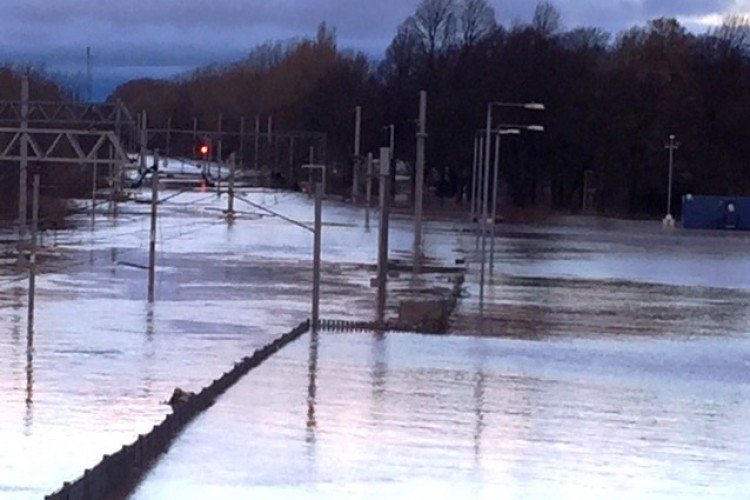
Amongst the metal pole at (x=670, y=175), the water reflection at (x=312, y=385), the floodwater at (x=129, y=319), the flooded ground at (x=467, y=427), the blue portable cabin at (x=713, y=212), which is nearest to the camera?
the flooded ground at (x=467, y=427)

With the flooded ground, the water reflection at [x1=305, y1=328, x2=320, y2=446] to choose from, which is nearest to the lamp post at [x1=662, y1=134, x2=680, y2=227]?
the flooded ground

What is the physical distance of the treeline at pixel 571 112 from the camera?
9906 cm

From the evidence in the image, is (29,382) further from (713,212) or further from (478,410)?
(713,212)

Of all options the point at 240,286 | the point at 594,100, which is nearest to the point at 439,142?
the point at 594,100

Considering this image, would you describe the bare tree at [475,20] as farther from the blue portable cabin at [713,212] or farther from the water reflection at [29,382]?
the water reflection at [29,382]

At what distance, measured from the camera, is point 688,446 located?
17938 mm

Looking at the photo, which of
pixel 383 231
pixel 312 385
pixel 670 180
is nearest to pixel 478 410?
pixel 312 385

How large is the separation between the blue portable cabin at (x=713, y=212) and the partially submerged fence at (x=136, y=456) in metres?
70.5

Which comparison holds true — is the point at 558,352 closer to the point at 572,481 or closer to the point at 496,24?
the point at 572,481

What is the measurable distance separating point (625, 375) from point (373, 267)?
22.6 metres

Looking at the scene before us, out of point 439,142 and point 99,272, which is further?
point 439,142

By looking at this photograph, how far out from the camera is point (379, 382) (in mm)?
22781

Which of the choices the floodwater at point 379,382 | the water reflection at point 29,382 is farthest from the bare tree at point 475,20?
the water reflection at point 29,382

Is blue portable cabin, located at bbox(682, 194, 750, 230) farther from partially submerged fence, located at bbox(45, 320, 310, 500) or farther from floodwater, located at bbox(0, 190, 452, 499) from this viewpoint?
partially submerged fence, located at bbox(45, 320, 310, 500)
